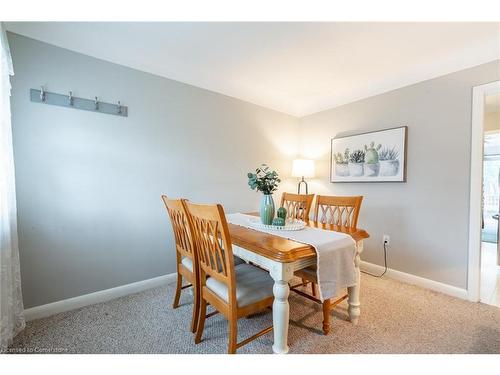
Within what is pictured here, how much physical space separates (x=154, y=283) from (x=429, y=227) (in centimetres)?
284

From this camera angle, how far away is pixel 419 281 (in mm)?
2260

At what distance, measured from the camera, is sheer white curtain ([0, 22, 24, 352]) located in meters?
1.29

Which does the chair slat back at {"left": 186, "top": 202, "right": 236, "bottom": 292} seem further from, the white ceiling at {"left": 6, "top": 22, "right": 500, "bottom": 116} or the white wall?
the white wall

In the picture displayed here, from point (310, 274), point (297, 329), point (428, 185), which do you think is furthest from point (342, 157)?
point (297, 329)

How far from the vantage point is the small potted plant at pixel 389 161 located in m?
2.39

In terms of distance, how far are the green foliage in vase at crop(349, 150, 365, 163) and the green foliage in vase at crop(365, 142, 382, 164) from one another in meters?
0.05

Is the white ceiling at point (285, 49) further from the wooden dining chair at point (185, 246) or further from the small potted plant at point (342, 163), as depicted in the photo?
the wooden dining chair at point (185, 246)

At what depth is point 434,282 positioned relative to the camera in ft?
7.11

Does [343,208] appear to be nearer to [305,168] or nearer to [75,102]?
[305,168]

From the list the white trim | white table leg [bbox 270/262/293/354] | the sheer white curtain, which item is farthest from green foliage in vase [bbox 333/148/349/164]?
the sheer white curtain

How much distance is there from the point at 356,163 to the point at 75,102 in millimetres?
2941

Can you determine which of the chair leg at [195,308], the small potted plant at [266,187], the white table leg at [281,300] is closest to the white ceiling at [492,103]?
the small potted plant at [266,187]

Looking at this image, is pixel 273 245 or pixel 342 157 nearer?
pixel 273 245
